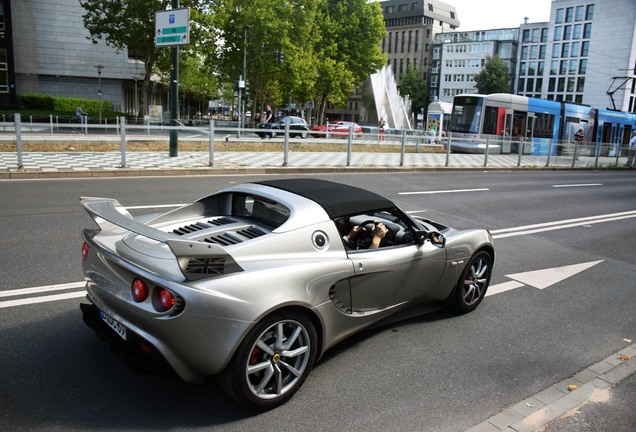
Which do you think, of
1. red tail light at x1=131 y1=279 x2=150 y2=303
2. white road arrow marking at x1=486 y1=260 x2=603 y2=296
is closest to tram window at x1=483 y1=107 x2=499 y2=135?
white road arrow marking at x1=486 y1=260 x2=603 y2=296

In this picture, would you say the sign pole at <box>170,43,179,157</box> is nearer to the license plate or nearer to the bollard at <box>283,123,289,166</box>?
the bollard at <box>283,123,289,166</box>

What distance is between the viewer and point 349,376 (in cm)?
365

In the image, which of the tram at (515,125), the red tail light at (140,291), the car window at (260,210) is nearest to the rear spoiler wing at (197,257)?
the red tail light at (140,291)

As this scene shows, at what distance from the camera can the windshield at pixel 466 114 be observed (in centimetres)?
2803

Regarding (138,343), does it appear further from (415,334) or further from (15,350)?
(415,334)

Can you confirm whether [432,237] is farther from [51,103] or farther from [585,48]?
[585,48]

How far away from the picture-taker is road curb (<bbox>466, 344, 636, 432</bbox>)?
10.3ft

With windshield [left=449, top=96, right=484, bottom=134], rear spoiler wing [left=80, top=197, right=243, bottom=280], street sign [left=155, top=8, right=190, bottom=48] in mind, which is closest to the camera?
rear spoiler wing [left=80, top=197, right=243, bottom=280]

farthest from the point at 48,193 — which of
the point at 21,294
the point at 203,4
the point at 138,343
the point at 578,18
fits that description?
the point at 578,18

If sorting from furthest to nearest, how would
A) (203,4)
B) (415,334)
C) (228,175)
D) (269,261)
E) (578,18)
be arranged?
(578,18), (203,4), (228,175), (415,334), (269,261)

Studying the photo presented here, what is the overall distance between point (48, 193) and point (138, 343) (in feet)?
27.7

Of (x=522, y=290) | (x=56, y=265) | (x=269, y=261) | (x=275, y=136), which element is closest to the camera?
(x=269, y=261)

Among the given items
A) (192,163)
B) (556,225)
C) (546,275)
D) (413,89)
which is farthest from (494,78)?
(546,275)

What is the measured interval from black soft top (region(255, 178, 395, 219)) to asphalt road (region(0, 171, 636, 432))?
1117 mm
